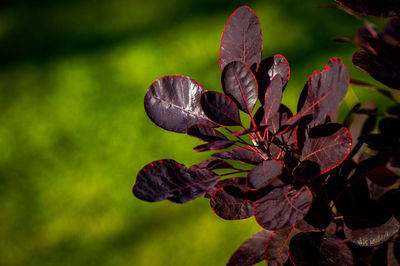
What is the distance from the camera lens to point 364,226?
1.79 feet

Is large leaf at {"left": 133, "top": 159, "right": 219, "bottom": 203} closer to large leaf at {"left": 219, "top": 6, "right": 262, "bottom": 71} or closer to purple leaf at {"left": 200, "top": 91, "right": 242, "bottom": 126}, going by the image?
purple leaf at {"left": 200, "top": 91, "right": 242, "bottom": 126}

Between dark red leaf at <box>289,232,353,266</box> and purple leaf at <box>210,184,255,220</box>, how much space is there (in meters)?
0.09

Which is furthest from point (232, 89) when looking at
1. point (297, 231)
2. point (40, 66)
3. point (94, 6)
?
point (94, 6)

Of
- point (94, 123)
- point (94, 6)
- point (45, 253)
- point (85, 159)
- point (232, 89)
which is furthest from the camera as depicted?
point (94, 6)

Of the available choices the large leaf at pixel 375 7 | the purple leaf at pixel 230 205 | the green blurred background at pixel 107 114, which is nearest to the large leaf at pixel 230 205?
the purple leaf at pixel 230 205

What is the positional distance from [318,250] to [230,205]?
0.49ft

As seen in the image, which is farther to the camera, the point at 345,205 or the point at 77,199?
the point at 77,199

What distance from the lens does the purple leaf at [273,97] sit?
47 cm

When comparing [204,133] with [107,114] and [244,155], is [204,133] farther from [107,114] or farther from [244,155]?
[107,114]

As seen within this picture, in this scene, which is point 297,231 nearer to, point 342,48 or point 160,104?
point 160,104

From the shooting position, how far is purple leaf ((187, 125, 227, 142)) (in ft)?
1.58

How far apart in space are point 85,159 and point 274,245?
1.12 metres

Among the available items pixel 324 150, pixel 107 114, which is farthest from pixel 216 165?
pixel 107 114

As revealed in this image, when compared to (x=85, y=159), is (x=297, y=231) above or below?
below
